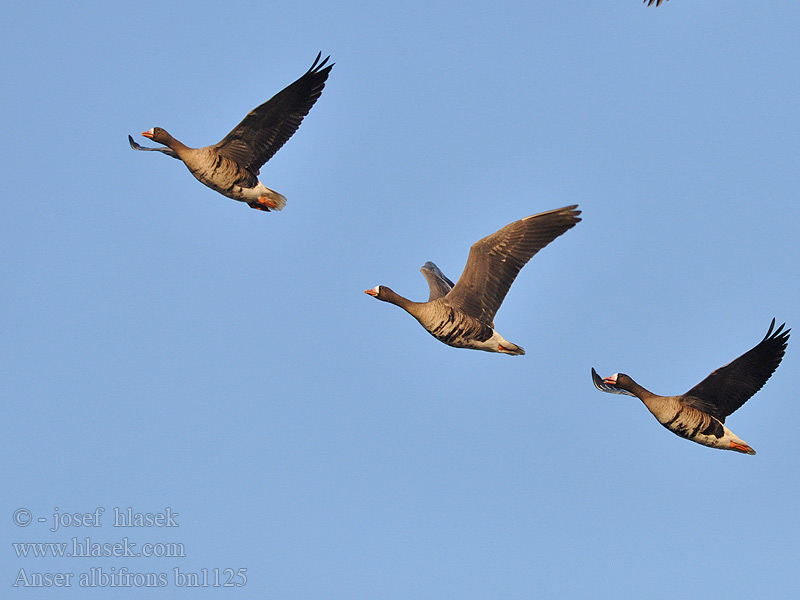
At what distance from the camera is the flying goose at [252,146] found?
19453 mm

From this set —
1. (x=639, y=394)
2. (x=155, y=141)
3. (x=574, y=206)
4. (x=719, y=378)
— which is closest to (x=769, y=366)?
(x=719, y=378)

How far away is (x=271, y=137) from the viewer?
65.3 ft

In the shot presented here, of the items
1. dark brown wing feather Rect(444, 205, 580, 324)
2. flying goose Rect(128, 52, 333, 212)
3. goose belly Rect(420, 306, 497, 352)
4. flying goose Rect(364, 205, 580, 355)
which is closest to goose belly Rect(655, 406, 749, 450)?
flying goose Rect(364, 205, 580, 355)

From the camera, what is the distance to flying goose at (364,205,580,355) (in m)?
17.9

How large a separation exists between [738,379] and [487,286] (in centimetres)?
463

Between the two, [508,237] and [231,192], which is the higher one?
[231,192]

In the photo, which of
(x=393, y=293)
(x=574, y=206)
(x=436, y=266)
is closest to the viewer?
(x=574, y=206)

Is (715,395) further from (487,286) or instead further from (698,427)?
(487,286)

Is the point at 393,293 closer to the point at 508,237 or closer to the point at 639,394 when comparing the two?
the point at 508,237

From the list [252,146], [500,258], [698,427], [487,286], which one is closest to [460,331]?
[487,286]

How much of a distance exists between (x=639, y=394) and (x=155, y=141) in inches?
397

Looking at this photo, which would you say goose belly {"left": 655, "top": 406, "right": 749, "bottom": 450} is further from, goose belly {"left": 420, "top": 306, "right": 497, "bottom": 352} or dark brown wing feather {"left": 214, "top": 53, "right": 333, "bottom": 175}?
dark brown wing feather {"left": 214, "top": 53, "right": 333, "bottom": 175}

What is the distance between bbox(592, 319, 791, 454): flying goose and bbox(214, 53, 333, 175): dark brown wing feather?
24.3ft

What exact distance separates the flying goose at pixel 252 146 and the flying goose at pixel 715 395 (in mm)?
7354
